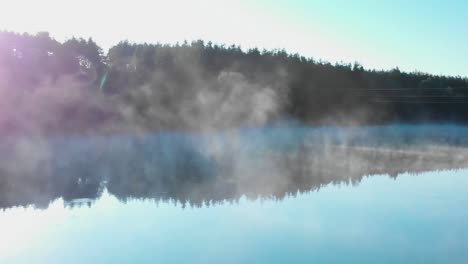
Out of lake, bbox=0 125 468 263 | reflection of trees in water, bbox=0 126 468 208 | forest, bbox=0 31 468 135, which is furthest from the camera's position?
forest, bbox=0 31 468 135

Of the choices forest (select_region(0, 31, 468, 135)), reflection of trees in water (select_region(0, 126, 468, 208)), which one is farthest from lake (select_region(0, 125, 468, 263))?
forest (select_region(0, 31, 468, 135))

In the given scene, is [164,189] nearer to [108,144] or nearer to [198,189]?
[198,189]

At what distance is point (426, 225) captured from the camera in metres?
5.75

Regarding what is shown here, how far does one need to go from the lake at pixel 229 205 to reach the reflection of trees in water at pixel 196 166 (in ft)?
0.11

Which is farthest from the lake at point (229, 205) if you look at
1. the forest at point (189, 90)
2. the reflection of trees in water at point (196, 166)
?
the forest at point (189, 90)

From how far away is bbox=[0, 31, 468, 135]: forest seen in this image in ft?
53.4

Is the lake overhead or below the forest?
below

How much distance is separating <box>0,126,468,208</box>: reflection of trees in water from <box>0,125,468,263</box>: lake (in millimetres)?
35

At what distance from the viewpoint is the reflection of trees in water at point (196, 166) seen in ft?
25.6

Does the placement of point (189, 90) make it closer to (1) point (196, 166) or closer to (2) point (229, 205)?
(1) point (196, 166)

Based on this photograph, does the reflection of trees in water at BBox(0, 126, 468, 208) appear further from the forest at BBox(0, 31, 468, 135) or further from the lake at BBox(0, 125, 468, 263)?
the forest at BBox(0, 31, 468, 135)

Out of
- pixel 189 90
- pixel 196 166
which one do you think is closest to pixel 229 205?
pixel 196 166

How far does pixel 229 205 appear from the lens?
6855mm

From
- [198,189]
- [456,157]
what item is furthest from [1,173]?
[456,157]
